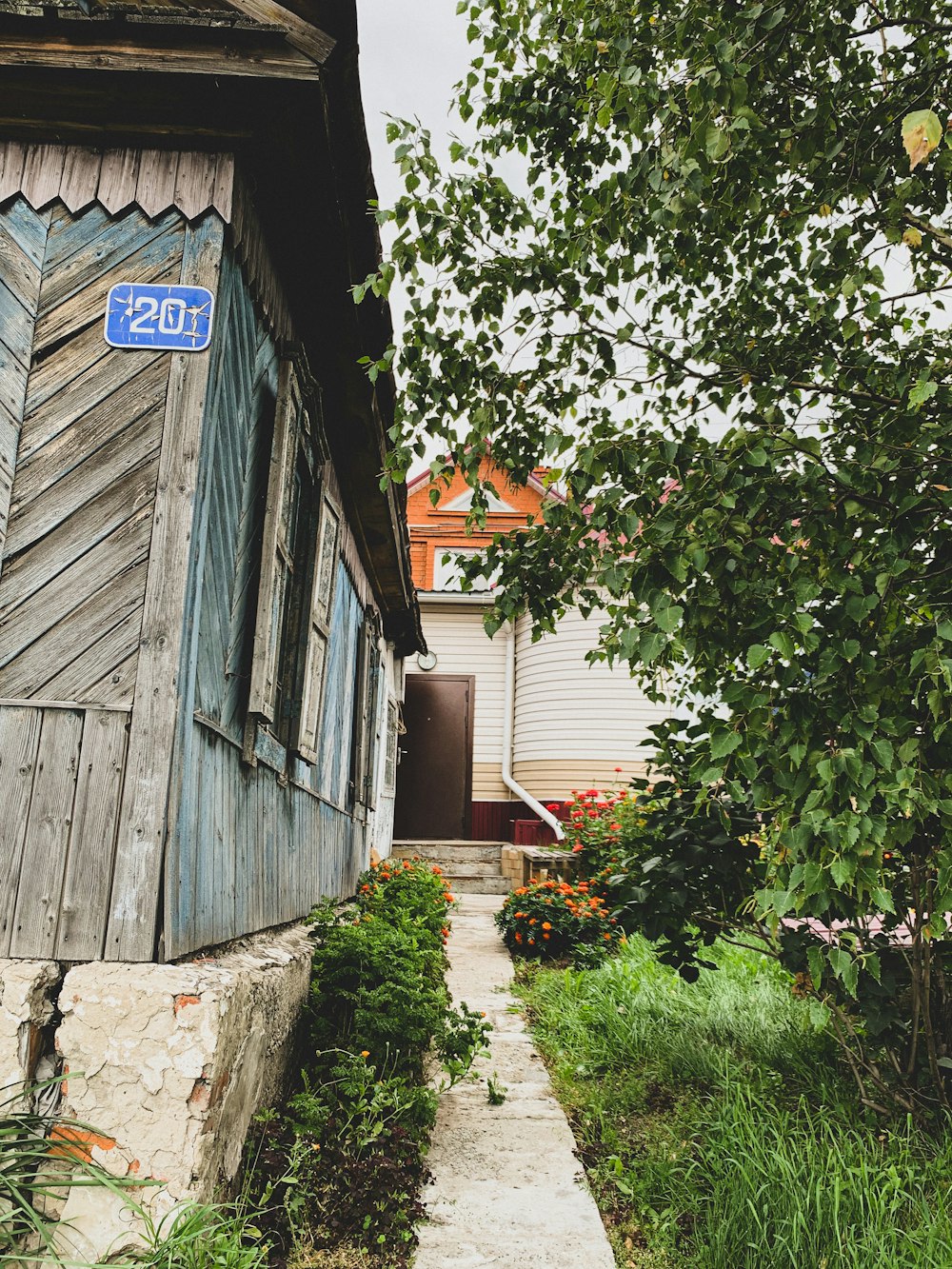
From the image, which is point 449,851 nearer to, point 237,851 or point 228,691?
point 237,851

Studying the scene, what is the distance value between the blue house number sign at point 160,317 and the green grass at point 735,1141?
3.12 m

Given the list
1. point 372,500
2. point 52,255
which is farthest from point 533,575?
point 372,500

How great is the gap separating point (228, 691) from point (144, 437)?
3.13 ft

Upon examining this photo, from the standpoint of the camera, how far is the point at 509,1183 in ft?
11.1

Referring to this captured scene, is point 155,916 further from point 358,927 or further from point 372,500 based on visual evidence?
point 372,500

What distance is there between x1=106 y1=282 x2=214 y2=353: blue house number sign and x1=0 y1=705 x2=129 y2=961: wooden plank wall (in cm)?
116

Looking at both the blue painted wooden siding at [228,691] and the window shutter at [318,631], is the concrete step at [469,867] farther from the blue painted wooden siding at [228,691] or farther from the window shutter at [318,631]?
the blue painted wooden siding at [228,691]

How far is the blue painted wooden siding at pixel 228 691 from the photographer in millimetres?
2848

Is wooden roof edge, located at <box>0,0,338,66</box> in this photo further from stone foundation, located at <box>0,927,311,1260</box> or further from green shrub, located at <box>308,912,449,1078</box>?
green shrub, located at <box>308,912,449,1078</box>

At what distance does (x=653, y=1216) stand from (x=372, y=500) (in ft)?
15.3

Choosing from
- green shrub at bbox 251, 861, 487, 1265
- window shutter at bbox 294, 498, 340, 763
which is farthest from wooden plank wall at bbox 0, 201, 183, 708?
window shutter at bbox 294, 498, 340, 763

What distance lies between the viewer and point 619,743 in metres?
12.2

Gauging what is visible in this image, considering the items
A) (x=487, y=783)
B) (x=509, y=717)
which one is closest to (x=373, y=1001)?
(x=509, y=717)

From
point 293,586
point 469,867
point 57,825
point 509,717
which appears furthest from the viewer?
point 509,717
